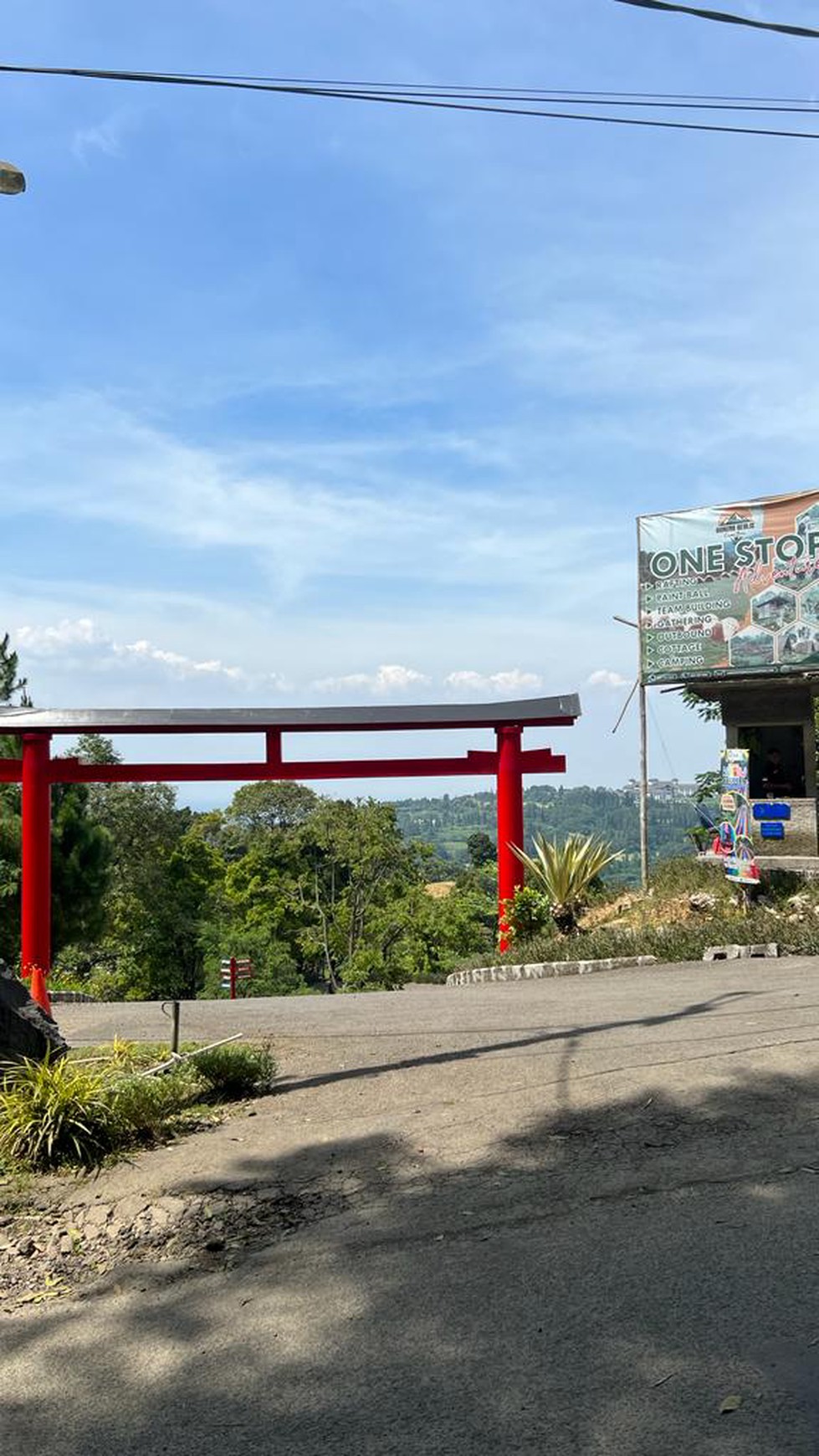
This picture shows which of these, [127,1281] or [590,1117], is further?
[590,1117]

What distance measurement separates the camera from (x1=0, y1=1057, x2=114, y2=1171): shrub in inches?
232

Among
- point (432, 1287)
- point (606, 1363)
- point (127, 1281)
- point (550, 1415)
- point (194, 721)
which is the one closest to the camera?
point (550, 1415)

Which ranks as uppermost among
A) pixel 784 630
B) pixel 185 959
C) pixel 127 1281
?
pixel 784 630

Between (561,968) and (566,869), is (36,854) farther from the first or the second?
(566,869)

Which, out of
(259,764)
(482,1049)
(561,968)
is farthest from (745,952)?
(259,764)

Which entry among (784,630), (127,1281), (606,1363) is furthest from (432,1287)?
(784,630)

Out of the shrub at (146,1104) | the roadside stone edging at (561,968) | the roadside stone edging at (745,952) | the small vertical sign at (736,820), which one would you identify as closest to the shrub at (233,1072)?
the shrub at (146,1104)

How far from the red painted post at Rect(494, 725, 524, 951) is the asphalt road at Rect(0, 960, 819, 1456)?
27.5 ft

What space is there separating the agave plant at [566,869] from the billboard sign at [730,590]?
13.0 ft

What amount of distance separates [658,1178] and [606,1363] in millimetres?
1627

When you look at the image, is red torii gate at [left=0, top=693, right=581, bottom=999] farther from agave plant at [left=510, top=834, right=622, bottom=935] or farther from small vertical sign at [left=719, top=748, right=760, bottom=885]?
small vertical sign at [left=719, top=748, right=760, bottom=885]

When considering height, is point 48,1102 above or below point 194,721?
below

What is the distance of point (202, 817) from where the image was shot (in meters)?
42.9

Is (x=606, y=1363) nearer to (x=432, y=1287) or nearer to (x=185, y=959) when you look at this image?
(x=432, y=1287)
